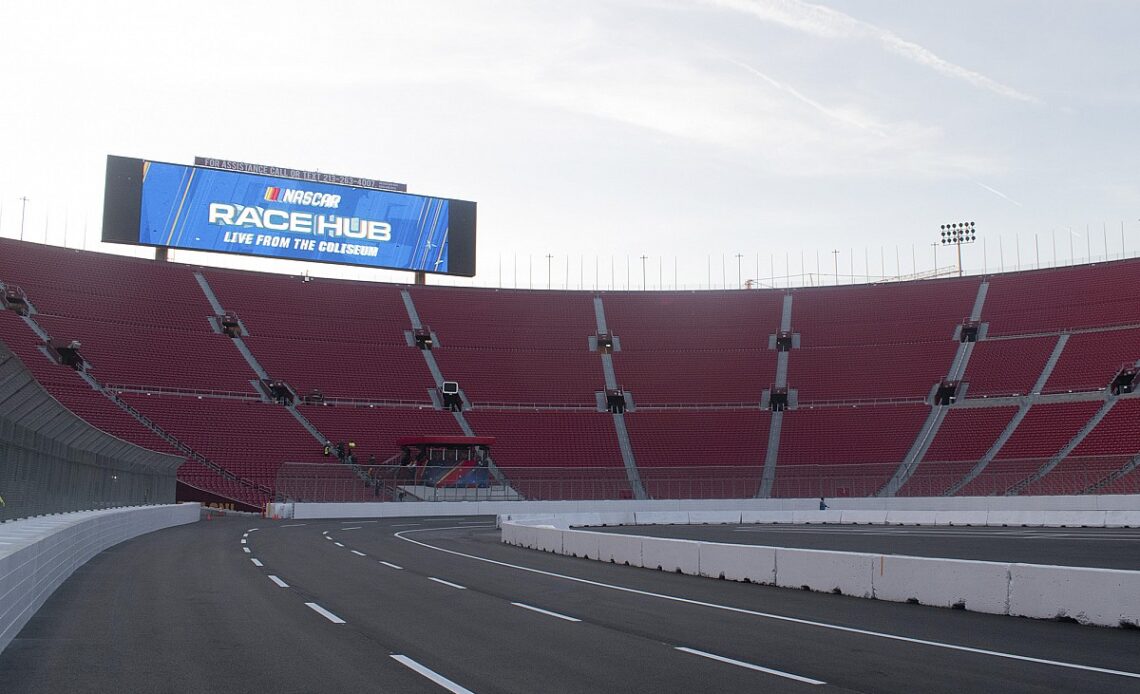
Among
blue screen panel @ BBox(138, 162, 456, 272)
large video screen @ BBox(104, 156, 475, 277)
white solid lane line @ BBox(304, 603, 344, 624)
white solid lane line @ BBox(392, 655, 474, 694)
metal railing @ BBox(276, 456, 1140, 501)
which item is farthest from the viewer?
blue screen panel @ BBox(138, 162, 456, 272)

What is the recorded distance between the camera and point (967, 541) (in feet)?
94.9

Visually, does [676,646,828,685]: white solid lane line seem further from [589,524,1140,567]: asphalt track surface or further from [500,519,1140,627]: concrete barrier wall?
[589,524,1140,567]: asphalt track surface

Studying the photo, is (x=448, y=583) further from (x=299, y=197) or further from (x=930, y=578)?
(x=299, y=197)

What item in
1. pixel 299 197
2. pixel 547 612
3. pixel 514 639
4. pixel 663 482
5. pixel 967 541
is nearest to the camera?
pixel 514 639

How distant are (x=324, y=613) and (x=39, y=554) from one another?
13.0 ft

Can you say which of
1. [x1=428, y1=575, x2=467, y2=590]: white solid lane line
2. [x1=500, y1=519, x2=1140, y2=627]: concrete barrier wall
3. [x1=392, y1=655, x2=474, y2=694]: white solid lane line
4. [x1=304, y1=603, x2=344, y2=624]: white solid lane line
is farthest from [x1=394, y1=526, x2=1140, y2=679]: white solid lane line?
[x1=392, y1=655, x2=474, y2=694]: white solid lane line

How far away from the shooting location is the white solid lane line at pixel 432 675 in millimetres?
8491

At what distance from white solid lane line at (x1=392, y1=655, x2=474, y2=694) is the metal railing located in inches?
1692

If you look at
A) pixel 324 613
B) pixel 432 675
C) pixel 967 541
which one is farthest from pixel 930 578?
pixel 967 541

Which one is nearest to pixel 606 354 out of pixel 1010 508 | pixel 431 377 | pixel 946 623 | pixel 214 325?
pixel 431 377

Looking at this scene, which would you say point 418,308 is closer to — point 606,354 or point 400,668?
point 606,354

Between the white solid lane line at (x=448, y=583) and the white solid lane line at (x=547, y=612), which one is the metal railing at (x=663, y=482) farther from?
the white solid lane line at (x=547, y=612)

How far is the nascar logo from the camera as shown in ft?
217

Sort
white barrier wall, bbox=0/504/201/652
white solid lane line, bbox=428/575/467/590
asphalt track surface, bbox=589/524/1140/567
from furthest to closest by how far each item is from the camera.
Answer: asphalt track surface, bbox=589/524/1140/567 < white solid lane line, bbox=428/575/467/590 < white barrier wall, bbox=0/504/201/652
